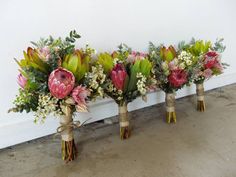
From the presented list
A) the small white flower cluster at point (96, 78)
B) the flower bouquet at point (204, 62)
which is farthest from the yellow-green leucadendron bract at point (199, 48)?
the small white flower cluster at point (96, 78)

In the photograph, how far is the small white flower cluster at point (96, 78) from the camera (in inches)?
45.9

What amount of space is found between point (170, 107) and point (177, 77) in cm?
23

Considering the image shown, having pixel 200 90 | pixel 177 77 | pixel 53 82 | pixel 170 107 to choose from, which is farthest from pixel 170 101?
pixel 53 82

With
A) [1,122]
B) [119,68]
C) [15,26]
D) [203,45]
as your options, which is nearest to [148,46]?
[203,45]

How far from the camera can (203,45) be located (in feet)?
5.53

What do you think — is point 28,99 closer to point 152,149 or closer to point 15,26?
point 15,26

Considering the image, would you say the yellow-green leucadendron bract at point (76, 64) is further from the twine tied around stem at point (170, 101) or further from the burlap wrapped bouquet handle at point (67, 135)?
the twine tied around stem at point (170, 101)

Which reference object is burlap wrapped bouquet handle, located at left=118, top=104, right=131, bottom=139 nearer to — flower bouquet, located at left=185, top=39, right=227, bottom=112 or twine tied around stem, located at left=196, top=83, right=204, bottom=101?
flower bouquet, located at left=185, top=39, right=227, bottom=112

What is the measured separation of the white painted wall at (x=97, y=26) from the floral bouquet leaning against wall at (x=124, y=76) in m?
0.29

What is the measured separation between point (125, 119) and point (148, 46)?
2.11ft

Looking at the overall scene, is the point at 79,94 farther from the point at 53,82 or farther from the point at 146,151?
the point at 146,151

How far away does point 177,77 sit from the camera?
4.79 feet

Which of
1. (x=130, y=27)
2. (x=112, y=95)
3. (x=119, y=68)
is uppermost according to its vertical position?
(x=130, y=27)

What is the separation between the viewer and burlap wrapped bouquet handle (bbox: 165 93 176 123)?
1574mm
